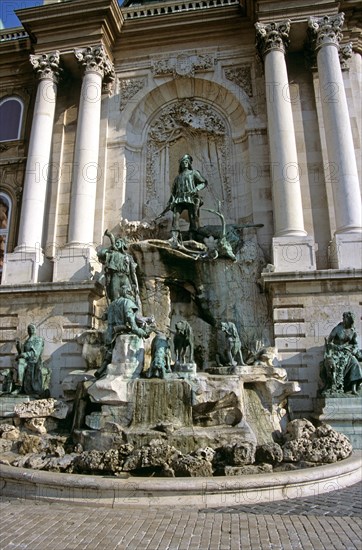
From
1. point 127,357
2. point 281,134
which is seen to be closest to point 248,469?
point 127,357

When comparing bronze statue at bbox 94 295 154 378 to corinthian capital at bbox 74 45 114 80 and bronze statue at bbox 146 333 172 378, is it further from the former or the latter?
corinthian capital at bbox 74 45 114 80

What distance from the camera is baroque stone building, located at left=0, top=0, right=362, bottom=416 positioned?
14031 millimetres

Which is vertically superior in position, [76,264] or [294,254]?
[76,264]

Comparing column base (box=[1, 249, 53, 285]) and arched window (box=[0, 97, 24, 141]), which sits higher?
arched window (box=[0, 97, 24, 141])

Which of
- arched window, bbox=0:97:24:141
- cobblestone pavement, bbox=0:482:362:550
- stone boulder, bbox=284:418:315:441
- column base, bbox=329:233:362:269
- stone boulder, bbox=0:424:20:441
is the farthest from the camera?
arched window, bbox=0:97:24:141

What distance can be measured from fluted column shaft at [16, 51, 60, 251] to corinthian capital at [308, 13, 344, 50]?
9724 millimetres

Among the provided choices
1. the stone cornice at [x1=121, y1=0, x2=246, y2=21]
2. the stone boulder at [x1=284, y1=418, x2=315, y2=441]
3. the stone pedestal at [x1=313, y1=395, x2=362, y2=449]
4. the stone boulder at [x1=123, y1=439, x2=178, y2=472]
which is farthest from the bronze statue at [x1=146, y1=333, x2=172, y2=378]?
the stone cornice at [x1=121, y1=0, x2=246, y2=21]

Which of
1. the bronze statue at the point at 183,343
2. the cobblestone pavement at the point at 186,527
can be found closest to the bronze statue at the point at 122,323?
the bronze statue at the point at 183,343

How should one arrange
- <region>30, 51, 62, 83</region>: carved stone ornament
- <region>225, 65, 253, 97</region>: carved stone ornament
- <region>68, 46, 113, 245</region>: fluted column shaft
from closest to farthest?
<region>68, 46, 113, 245</region>: fluted column shaft, <region>30, 51, 62, 83</region>: carved stone ornament, <region>225, 65, 253, 97</region>: carved stone ornament

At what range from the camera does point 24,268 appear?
15.3m

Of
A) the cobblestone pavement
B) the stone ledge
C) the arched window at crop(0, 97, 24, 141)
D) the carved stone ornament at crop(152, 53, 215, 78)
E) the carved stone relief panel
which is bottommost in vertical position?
the cobblestone pavement

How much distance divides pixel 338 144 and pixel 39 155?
10.6 metres

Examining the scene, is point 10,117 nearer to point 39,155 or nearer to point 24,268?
point 39,155

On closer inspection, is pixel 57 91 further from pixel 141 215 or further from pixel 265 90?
pixel 265 90
